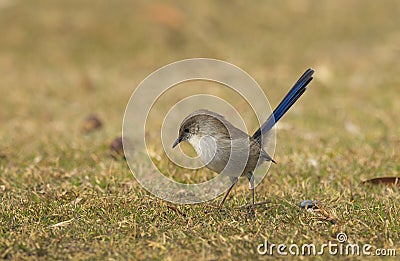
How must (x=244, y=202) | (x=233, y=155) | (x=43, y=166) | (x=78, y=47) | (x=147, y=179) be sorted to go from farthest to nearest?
1. (x=78, y=47)
2. (x=43, y=166)
3. (x=147, y=179)
4. (x=244, y=202)
5. (x=233, y=155)

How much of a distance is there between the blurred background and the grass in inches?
1.4

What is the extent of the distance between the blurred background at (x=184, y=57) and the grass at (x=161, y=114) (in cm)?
4

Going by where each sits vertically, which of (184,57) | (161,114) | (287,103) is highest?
(184,57)

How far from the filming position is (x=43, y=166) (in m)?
4.87

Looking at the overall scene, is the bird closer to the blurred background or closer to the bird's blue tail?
the bird's blue tail

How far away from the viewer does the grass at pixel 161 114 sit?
10.2 ft

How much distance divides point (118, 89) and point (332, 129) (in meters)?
4.00

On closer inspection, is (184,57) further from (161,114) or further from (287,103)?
(287,103)

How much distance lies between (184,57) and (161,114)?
4.07 meters

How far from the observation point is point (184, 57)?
38.2 feet

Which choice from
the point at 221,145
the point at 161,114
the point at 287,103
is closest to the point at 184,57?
the point at 161,114

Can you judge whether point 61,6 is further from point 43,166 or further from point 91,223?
point 91,223

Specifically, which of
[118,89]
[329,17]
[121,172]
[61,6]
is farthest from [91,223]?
[329,17]

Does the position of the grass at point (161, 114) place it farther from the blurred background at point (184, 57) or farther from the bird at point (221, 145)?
the bird at point (221, 145)
